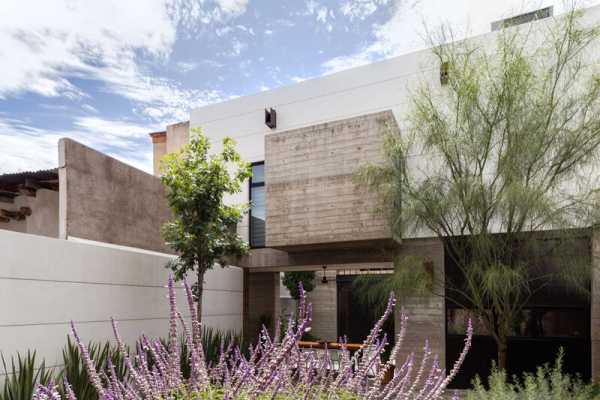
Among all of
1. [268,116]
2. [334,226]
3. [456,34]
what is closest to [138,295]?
[334,226]

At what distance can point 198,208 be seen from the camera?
7.28m

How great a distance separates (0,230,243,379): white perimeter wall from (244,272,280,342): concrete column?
2681mm

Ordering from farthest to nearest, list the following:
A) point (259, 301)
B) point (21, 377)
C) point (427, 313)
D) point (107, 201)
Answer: point (259, 301)
point (427, 313)
point (107, 201)
point (21, 377)

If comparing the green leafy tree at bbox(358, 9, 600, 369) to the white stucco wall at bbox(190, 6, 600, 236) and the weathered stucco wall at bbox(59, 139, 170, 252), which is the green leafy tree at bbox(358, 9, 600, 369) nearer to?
the white stucco wall at bbox(190, 6, 600, 236)

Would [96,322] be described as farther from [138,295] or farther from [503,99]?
[503,99]

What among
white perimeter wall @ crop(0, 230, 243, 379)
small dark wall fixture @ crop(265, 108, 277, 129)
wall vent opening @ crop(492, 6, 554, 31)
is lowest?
white perimeter wall @ crop(0, 230, 243, 379)

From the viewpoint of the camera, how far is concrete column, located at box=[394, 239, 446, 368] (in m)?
8.12

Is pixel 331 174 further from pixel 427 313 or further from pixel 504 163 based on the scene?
pixel 427 313

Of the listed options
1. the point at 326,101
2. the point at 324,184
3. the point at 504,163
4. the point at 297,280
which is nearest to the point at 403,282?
the point at 324,184

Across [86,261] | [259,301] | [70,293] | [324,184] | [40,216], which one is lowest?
[259,301]

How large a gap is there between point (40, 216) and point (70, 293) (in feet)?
14.1

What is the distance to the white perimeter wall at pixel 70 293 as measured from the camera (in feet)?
16.8

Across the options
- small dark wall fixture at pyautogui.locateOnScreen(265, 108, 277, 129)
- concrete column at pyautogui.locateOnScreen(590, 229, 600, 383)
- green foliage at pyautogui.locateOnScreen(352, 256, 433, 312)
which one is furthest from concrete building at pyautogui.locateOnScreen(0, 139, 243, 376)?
concrete column at pyautogui.locateOnScreen(590, 229, 600, 383)

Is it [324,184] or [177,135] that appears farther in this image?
[177,135]
